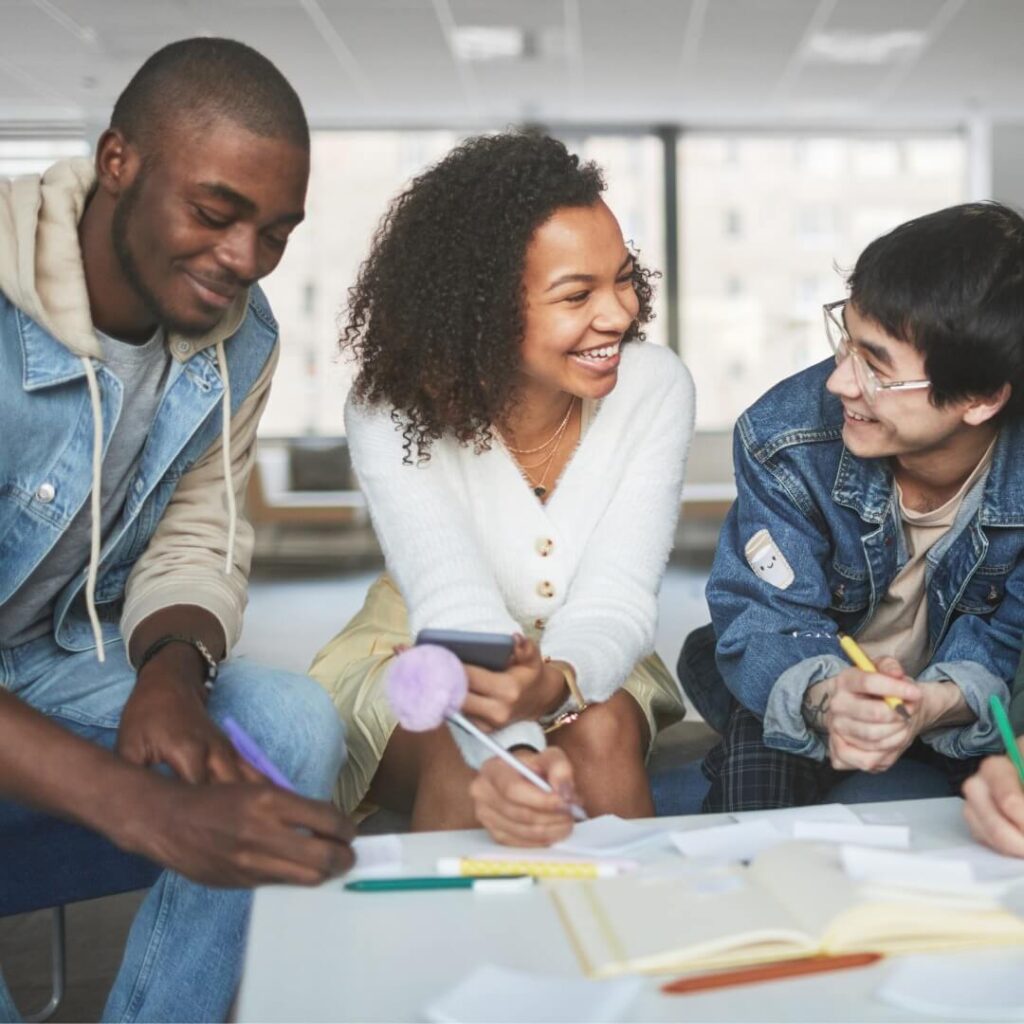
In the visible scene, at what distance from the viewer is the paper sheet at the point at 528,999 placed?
0.84 metres

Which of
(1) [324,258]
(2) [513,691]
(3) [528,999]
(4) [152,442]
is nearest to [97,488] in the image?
(4) [152,442]

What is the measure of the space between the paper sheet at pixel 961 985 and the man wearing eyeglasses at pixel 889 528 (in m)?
0.66

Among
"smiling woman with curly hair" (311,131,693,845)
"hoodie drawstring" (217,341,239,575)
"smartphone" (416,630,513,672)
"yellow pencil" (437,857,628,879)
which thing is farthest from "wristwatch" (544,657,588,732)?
"yellow pencil" (437,857,628,879)

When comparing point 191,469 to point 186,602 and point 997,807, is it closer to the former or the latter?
point 186,602

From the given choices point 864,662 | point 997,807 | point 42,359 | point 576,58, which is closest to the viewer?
point 997,807

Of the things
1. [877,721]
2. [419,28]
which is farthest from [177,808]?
[419,28]

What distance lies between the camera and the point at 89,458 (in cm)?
172

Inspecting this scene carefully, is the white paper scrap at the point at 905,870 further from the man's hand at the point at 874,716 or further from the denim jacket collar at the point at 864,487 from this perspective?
the denim jacket collar at the point at 864,487

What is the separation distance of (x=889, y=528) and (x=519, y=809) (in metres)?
0.92

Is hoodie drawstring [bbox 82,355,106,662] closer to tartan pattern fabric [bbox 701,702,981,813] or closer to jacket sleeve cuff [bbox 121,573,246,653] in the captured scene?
jacket sleeve cuff [bbox 121,573,246,653]

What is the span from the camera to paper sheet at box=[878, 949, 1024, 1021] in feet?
2.73

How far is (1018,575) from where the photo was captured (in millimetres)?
1873

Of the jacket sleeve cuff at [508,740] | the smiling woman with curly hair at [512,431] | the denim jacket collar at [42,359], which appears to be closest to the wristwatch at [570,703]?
the smiling woman with curly hair at [512,431]

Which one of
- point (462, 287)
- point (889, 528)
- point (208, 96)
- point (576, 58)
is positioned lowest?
point (889, 528)
